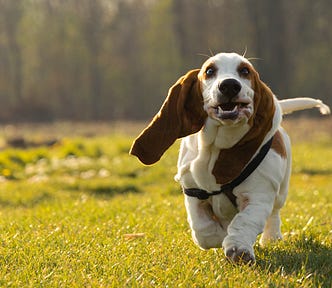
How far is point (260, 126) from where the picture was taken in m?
4.02

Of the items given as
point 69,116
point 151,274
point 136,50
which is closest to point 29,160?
point 151,274

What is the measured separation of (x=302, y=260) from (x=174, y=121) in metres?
1.16

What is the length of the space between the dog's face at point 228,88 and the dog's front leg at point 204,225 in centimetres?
67

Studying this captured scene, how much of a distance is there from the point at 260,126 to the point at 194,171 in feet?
1.65

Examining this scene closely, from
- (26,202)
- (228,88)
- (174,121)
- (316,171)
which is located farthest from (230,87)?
(316,171)

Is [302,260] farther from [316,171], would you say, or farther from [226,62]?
[316,171]

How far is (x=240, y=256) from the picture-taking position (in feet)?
12.4

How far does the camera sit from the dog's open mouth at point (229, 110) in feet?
12.4

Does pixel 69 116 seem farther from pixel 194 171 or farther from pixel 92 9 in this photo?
pixel 194 171

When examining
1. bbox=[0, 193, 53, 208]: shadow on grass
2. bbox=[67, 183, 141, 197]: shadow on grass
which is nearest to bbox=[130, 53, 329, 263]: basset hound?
bbox=[0, 193, 53, 208]: shadow on grass

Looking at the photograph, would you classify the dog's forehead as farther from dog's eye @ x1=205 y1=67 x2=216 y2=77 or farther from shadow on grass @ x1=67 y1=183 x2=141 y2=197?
shadow on grass @ x1=67 y1=183 x2=141 y2=197

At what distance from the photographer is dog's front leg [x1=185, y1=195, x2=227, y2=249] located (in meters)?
4.18

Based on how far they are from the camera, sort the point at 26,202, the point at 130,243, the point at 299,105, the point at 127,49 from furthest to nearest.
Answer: the point at 127,49 < the point at 26,202 < the point at 299,105 < the point at 130,243

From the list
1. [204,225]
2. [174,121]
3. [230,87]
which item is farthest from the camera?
[204,225]
